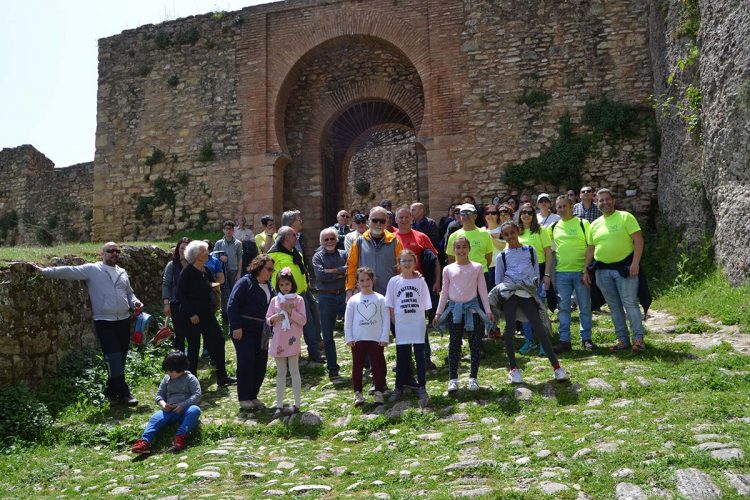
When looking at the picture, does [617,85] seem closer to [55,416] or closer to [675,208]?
[675,208]

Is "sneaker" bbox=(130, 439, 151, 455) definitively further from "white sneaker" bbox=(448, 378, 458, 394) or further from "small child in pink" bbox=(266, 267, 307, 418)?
"white sneaker" bbox=(448, 378, 458, 394)

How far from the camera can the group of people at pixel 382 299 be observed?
589 centimetres

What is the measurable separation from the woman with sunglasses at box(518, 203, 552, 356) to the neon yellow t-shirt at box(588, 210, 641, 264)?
22.7 inches

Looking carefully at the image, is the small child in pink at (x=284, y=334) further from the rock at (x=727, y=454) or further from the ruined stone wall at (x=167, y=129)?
the ruined stone wall at (x=167, y=129)

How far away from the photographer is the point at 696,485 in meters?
3.33

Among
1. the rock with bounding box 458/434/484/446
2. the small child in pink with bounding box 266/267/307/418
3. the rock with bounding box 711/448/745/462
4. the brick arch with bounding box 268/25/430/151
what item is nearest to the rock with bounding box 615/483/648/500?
the rock with bounding box 711/448/745/462

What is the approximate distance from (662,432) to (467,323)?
7.15ft

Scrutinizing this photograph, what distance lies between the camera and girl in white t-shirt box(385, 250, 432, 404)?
19.1 ft

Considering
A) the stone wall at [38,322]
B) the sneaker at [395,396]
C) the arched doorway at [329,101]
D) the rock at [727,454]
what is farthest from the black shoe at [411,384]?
the arched doorway at [329,101]

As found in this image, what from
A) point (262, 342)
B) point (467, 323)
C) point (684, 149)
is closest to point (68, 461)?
point (262, 342)

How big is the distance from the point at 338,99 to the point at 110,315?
985 cm

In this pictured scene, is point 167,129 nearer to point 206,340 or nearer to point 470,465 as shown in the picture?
point 206,340

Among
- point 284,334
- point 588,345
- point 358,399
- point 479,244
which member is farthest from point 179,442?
point 588,345

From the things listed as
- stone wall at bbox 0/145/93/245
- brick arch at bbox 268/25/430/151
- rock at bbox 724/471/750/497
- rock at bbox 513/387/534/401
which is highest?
brick arch at bbox 268/25/430/151
